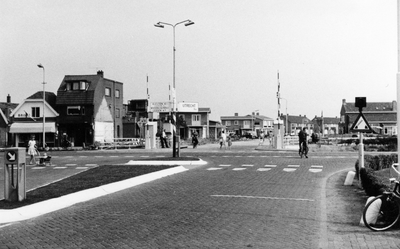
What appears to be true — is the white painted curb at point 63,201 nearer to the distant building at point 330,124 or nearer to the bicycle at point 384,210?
the bicycle at point 384,210

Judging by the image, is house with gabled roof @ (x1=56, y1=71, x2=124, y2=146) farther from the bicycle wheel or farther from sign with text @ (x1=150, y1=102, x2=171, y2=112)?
the bicycle wheel

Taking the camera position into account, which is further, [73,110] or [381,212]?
[73,110]

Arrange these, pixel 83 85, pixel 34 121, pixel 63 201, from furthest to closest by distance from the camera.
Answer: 1. pixel 83 85
2. pixel 34 121
3. pixel 63 201

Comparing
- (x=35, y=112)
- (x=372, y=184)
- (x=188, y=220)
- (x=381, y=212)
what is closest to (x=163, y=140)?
(x=35, y=112)

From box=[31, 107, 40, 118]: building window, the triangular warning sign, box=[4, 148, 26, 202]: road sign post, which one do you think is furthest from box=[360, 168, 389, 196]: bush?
box=[31, 107, 40, 118]: building window

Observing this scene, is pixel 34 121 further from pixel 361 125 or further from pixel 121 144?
pixel 361 125

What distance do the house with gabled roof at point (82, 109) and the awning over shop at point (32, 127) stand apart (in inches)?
42.9

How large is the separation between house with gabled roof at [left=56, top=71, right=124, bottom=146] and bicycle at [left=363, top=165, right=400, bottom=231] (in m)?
46.7


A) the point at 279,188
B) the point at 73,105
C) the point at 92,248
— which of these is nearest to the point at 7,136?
the point at 73,105

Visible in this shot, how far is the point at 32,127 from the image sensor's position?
177 ft

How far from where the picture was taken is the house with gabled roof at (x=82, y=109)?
5372 cm

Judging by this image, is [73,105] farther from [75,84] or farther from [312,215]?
[312,215]

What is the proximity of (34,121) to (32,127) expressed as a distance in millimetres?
858

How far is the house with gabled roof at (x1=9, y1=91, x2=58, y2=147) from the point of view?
5378 centimetres
